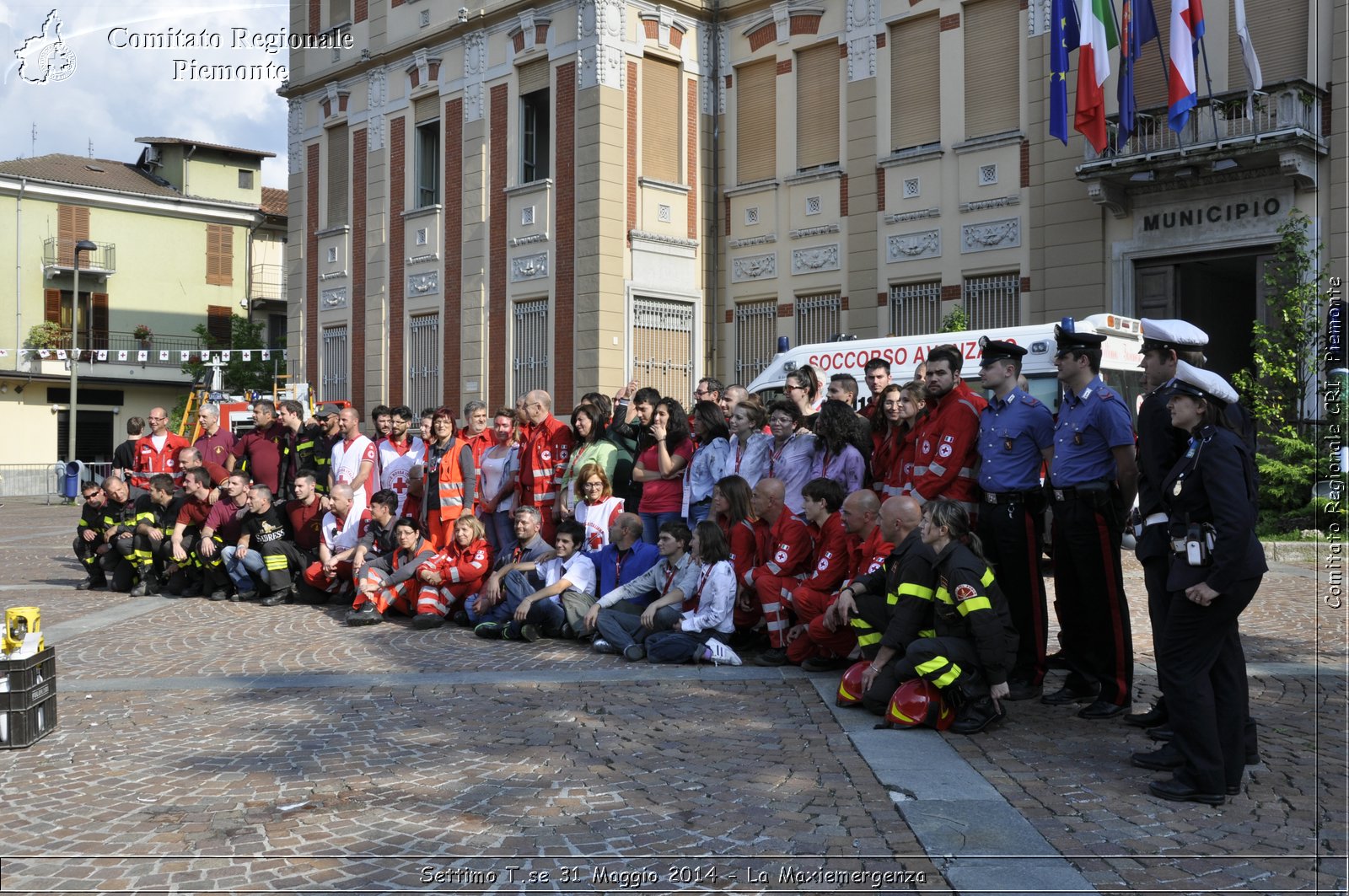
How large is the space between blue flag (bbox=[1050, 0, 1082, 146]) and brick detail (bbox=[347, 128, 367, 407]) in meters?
16.2

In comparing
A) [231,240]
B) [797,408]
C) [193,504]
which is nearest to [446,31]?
[193,504]

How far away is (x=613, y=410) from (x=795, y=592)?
3617mm

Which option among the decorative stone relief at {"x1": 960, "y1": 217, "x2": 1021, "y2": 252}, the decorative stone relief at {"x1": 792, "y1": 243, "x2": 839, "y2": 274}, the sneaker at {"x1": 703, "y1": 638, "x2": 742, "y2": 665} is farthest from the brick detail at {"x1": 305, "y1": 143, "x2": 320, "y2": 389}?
the sneaker at {"x1": 703, "y1": 638, "x2": 742, "y2": 665}

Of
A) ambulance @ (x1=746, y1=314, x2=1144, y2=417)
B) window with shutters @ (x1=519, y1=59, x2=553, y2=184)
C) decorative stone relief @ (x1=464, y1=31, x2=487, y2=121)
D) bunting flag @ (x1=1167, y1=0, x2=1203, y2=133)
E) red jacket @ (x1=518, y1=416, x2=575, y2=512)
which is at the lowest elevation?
red jacket @ (x1=518, y1=416, x2=575, y2=512)

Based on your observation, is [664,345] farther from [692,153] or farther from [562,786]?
[562,786]

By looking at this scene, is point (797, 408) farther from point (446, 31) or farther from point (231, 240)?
point (231, 240)

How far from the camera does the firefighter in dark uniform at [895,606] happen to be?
690 cm

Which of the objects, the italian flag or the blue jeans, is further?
the italian flag

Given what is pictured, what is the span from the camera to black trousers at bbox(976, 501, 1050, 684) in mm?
7496

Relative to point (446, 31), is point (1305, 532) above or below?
below

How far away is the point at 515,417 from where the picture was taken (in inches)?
485

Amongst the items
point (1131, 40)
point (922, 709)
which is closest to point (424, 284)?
point (1131, 40)

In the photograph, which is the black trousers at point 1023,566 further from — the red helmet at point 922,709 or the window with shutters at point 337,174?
the window with shutters at point 337,174

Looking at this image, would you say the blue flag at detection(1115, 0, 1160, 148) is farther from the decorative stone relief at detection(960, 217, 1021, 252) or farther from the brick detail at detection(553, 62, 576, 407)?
the brick detail at detection(553, 62, 576, 407)
